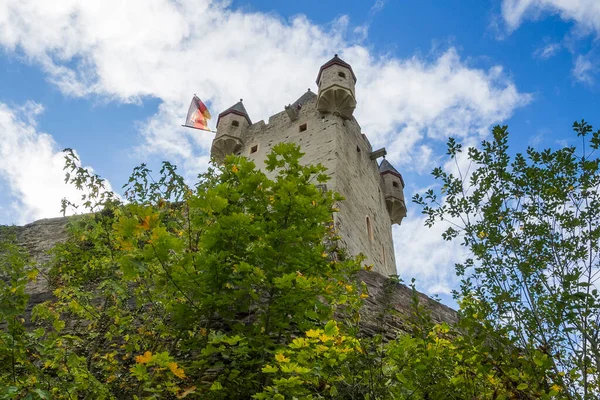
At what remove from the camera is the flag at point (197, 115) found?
19516 mm

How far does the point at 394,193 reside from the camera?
17.4 m

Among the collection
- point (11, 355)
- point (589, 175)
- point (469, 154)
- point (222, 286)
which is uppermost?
point (469, 154)

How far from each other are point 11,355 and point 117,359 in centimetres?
153

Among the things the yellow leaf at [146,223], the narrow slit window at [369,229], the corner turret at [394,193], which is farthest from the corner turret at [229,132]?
the yellow leaf at [146,223]

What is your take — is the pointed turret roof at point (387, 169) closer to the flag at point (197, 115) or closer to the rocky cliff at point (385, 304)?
the flag at point (197, 115)

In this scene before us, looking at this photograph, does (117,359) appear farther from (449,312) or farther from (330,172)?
(330,172)

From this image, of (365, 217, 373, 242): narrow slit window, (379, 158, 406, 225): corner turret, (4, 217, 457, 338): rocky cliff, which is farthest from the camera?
(379, 158, 406, 225): corner turret

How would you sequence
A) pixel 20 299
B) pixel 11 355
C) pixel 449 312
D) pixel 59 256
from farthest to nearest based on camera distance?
1. pixel 449 312
2. pixel 59 256
3. pixel 11 355
4. pixel 20 299

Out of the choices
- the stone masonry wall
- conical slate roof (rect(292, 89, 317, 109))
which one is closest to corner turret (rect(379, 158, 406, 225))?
the stone masonry wall

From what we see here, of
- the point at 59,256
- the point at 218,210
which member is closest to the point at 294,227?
the point at 218,210

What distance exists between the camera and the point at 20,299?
3.06 m

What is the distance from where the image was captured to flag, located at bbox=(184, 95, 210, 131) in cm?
1952

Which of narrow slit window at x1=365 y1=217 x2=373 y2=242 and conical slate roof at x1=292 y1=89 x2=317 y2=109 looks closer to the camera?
narrow slit window at x1=365 y1=217 x2=373 y2=242

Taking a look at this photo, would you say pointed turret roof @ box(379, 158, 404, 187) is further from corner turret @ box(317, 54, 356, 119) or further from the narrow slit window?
the narrow slit window
